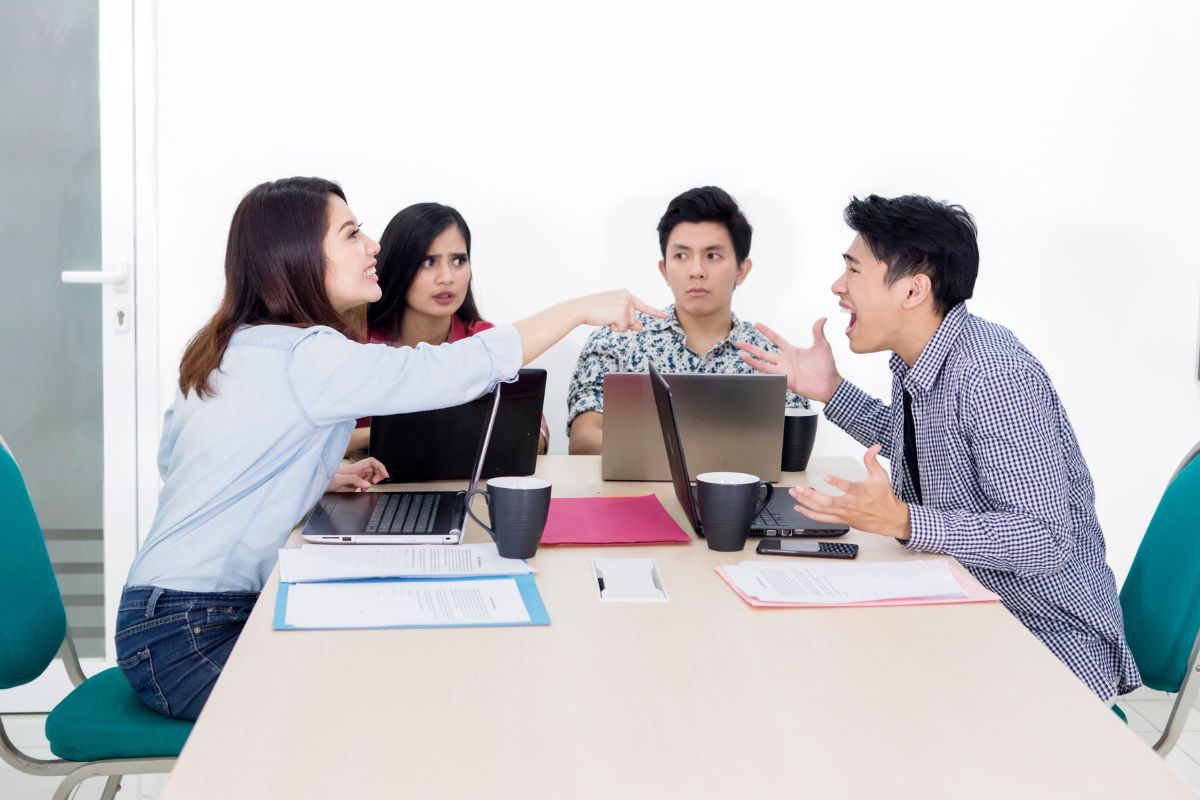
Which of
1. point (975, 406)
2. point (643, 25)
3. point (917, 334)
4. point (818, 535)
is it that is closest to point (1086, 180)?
point (643, 25)

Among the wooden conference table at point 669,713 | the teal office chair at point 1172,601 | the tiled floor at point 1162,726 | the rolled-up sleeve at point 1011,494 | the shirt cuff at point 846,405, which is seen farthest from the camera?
the tiled floor at point 1162,726

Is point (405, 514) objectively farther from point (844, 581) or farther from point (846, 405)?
point (846, 405)

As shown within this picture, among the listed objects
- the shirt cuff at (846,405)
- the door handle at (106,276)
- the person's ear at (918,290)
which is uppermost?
the person's ear at (918,290)

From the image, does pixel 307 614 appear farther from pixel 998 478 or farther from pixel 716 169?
pixel 716 169

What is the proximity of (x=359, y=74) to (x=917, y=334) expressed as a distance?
175cm

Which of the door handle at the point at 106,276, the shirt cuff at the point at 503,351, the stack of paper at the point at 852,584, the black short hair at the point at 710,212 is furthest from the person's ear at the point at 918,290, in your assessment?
the door handle at the point at 106,276

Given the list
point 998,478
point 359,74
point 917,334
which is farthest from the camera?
point 359,74

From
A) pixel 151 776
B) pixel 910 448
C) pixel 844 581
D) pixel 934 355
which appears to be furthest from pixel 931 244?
pixel 151 776

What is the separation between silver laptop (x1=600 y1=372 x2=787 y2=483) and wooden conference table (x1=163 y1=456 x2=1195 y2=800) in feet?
1.88

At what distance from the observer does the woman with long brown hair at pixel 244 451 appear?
151 cm

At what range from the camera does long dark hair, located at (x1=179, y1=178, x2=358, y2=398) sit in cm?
172

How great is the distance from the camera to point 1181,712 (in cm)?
158

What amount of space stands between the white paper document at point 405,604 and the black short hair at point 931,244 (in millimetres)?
926

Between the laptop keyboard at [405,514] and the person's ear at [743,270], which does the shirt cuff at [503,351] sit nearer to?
the laptop keyboard at [405,514]
